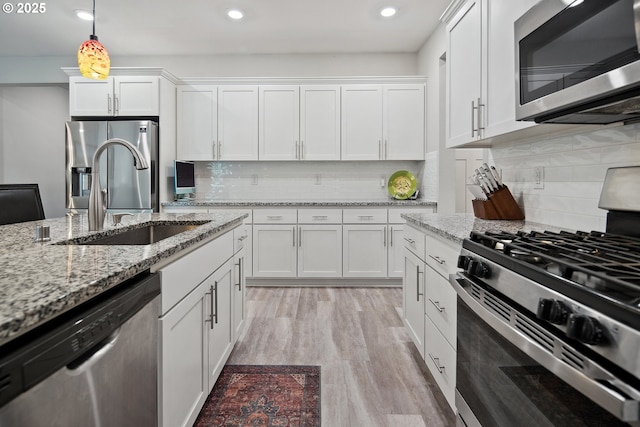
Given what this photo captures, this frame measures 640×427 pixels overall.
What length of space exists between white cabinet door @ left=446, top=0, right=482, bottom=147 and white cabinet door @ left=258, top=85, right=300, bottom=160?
2.06m

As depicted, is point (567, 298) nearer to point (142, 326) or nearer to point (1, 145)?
point (142, 326)

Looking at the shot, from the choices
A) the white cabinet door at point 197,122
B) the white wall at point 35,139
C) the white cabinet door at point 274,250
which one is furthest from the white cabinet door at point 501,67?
the white wall at point 35,139

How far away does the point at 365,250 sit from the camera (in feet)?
13.2

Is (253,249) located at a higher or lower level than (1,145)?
lower

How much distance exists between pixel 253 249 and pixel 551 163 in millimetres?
2905

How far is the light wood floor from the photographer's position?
1782mm

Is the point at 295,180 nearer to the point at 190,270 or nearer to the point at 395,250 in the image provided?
the point at 395,250

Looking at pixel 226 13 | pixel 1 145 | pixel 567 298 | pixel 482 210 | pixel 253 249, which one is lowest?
pixel 253 249

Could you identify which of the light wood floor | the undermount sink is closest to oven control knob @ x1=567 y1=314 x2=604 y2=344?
the light wood floor

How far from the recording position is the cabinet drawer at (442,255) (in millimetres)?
1649

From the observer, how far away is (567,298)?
2.66 feet

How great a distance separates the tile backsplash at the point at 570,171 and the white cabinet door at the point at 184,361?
5.82 feet

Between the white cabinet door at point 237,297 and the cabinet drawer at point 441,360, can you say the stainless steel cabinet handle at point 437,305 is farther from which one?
the white cabinet door at point 237,297

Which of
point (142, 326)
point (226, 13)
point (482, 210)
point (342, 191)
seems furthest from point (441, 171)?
point (142, 326)
